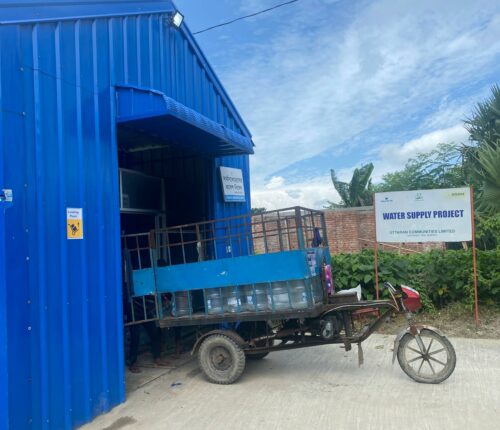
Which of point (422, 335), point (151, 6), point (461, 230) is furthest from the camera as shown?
point (461, 230)

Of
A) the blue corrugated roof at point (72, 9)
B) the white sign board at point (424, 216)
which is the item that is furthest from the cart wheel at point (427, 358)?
the blue corrugated roof at point (72, 9)

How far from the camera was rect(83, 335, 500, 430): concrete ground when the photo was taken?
4.48 metres

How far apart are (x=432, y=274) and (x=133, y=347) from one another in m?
5.67

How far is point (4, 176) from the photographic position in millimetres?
3826

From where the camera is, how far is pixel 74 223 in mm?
4566

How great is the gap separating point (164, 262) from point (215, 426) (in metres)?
2.55

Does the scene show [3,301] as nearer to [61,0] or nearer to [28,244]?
[28,244]

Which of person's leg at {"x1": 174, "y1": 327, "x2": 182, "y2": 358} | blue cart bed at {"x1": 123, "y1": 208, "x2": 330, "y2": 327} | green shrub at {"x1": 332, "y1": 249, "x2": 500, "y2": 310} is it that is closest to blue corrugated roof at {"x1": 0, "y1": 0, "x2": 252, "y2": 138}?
blue cart bed at {"x1": 123, "y1": 208, "x2": 330, "y2": 327}

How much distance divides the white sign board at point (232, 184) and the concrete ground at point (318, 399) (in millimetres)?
2944

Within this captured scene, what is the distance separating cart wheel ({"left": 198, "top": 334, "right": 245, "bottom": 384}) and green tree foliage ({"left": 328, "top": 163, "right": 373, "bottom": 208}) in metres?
21.9

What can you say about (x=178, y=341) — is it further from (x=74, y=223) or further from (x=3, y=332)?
(x=3, y=332)

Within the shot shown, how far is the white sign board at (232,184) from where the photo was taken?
26.6 ft

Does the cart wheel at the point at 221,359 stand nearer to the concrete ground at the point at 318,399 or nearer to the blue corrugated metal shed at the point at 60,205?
the concrete ground at the point at 318,399

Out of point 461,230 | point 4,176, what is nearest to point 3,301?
point 4,176
